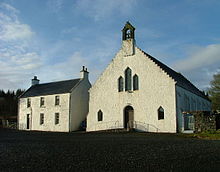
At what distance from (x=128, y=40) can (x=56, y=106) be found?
1436 centimetres

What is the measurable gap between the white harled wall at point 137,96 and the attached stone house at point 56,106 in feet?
14.4

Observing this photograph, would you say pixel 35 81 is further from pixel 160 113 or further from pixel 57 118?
pixel 160 113

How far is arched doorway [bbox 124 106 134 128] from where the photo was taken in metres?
26.4

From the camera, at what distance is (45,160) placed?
8031 millimetres

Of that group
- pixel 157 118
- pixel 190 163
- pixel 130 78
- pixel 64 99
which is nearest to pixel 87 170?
pixel 190 163

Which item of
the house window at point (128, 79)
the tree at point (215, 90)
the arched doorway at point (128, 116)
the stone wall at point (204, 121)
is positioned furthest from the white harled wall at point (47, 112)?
the tree at point (215, 90)

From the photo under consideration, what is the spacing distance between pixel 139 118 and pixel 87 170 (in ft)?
65.0

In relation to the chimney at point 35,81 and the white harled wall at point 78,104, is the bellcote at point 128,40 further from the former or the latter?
the chimney at point 35,81

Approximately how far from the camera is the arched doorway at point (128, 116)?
2642cm

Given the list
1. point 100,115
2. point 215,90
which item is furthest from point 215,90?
point 100,115

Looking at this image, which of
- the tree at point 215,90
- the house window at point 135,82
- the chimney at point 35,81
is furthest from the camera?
the tree at point 215,90

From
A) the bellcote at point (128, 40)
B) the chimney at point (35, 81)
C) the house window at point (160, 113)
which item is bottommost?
the house window at point (160, 113)

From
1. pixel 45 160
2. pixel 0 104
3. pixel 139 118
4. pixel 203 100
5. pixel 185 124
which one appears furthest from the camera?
pixel 0 104

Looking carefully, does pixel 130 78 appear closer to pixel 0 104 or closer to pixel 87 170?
pixel 87 170
